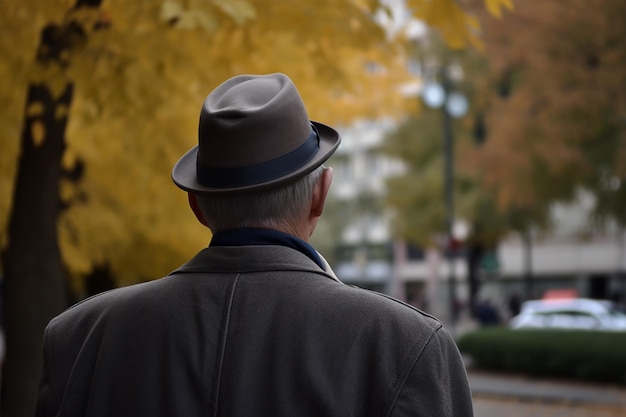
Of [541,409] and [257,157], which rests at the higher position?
[257,157]

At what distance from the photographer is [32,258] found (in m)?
7.29

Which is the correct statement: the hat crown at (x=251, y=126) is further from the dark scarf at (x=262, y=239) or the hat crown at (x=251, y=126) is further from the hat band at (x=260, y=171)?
the dark scarf at (x=262, y=239)

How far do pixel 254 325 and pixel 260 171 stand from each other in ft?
1.04

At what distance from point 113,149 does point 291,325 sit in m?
8.36

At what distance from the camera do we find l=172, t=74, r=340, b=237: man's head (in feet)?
7.22

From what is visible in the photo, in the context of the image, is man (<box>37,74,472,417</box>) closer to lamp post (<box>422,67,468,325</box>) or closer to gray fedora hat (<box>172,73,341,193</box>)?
gray fedora hat (<box>172,73,341,193</box>)

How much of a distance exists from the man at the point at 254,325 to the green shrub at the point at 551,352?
17822mm

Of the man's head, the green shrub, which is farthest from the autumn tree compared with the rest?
the man's head

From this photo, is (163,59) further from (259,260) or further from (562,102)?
(562,102)

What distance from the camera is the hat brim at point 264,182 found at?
2176 mm

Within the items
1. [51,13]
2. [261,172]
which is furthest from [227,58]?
Answer: [261,172]

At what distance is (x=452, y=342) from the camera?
6.71 ft

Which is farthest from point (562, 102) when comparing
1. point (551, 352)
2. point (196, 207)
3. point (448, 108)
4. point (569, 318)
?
point (196, 207)

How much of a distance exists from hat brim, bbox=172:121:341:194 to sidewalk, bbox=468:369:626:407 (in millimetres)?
14968
